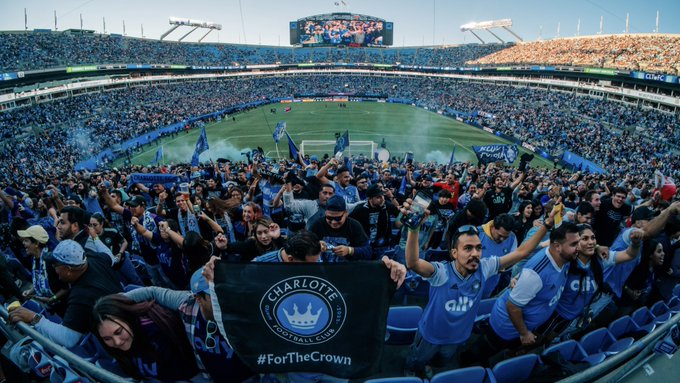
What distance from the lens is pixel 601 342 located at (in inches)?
170

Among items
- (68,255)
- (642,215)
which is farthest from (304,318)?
(642,215)

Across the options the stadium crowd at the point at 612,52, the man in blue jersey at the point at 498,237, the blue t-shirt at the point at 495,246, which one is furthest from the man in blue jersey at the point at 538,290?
the stadium crowd at the point at 612,52

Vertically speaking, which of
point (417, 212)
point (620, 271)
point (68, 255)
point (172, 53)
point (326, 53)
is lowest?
point (620, 271)

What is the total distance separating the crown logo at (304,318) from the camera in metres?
2.76

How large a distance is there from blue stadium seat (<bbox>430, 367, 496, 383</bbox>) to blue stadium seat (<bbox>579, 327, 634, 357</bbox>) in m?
1.54

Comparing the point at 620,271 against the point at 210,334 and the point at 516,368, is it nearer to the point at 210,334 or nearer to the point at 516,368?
the point at 516,368

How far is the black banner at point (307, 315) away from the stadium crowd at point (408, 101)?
23.0m

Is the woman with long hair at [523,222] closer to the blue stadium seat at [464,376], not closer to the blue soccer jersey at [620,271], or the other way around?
the blue soccer jersey at [620,271]

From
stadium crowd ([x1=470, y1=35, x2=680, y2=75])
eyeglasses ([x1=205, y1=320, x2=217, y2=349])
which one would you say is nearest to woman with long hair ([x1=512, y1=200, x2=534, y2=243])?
eyeglasses ([x1=205, y1=320, x2=217, y2=349])

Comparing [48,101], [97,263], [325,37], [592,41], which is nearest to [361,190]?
[97,263]

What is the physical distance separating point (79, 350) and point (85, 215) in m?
2.29

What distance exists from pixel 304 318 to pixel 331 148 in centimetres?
3173

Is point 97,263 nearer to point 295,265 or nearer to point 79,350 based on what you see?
point 79,350

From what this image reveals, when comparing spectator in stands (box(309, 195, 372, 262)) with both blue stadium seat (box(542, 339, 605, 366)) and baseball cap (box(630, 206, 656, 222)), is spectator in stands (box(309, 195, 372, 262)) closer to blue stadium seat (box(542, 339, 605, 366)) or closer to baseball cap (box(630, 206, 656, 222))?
blue stadium seat (box(542, 339, 605, 366))
